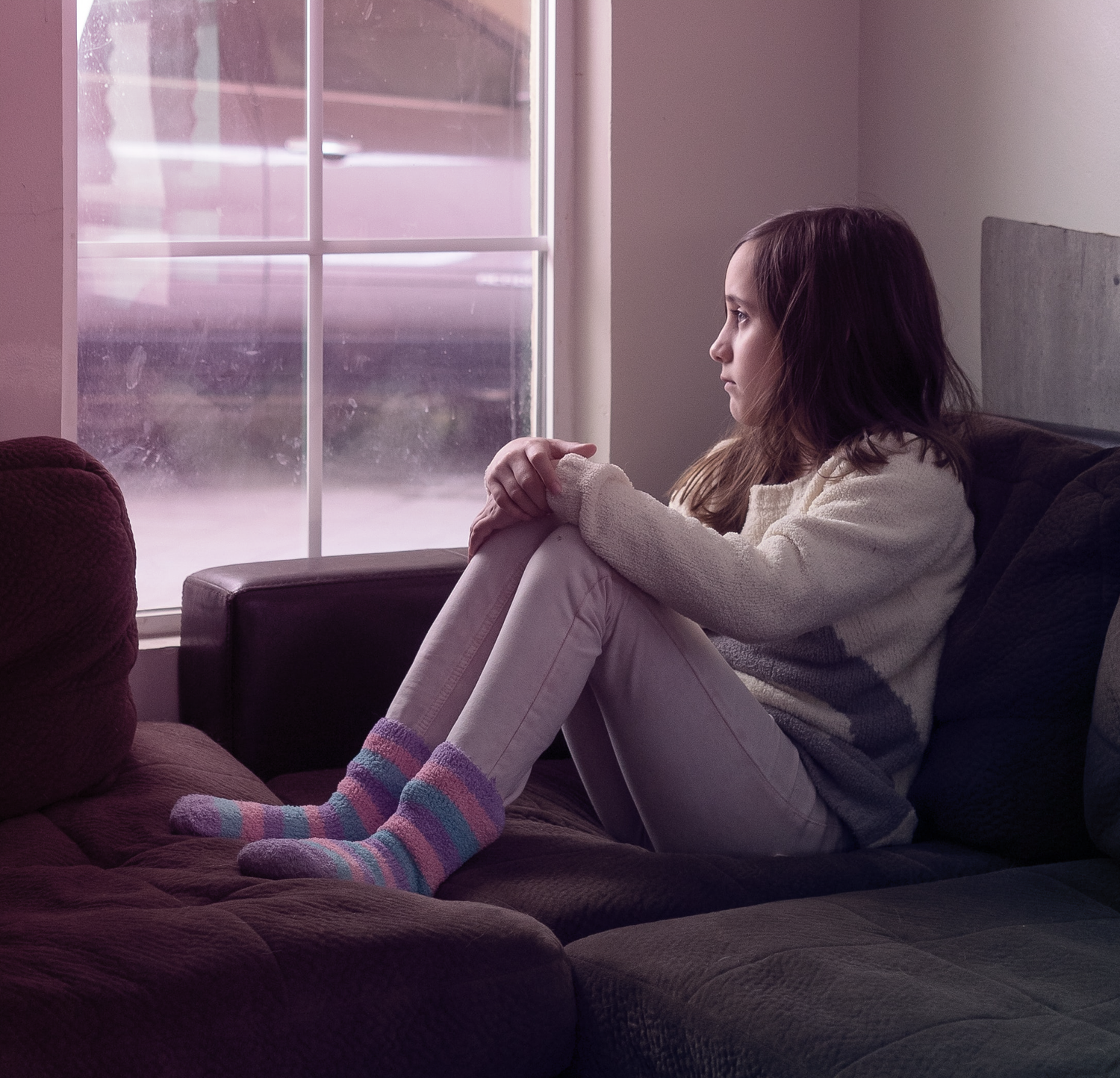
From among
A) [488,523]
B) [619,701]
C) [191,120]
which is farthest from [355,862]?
[191,120]

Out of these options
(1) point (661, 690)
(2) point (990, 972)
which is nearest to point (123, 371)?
(1) point (661, 690)

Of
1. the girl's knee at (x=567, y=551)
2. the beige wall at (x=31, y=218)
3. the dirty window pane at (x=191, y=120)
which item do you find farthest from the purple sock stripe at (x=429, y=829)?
A: the dirty window pane at (x=191, y=120)

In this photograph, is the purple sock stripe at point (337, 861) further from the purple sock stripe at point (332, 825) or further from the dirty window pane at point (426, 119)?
the dirty window pane at point (426, 119)

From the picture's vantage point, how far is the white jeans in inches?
53.6

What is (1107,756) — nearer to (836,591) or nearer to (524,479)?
(836,591)

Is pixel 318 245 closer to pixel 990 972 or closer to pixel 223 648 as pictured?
pixel 223 648

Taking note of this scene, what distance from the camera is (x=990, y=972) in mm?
1090

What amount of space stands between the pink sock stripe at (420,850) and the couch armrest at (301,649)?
1.71 feet

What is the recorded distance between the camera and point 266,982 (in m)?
1.04

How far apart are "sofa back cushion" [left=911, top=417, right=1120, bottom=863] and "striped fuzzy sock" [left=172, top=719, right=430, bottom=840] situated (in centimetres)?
61

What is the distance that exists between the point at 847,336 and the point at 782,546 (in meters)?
0.32

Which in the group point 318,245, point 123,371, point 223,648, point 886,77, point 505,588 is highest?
point 886,77

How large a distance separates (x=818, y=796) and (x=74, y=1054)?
0.83 m

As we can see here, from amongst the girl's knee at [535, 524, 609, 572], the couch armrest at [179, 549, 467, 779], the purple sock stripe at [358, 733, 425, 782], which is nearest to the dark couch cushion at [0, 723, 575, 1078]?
the purple sock stripe at [358, 733, 425, 782]
